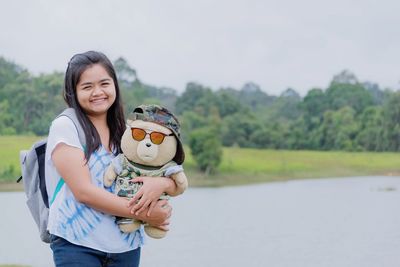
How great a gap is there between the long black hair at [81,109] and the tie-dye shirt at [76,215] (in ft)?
0.12

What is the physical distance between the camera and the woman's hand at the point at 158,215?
1.87 m

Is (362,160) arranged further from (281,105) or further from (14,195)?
(14,195)

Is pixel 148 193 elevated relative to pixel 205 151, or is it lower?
elevated

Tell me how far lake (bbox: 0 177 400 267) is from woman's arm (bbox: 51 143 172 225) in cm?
778

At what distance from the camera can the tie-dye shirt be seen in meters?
1.86

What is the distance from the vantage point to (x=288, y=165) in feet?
121

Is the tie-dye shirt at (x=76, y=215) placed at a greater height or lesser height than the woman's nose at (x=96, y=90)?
lesser

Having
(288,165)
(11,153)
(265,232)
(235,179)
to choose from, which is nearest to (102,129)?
(265,232)

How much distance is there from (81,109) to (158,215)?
35 cm

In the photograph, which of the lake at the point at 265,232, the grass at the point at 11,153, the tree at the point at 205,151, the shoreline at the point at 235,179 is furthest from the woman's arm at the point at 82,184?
the tree at the point at 205,151

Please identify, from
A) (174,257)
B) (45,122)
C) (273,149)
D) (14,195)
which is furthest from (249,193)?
(174,257)

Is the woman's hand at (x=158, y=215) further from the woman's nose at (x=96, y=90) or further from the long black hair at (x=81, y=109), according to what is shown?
the woman's nose at (x=96, y=90)

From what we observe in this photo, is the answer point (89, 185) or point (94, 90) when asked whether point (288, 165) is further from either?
point (89, 185)

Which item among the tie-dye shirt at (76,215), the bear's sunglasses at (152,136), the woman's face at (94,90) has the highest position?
the woman's face at (94,90)
